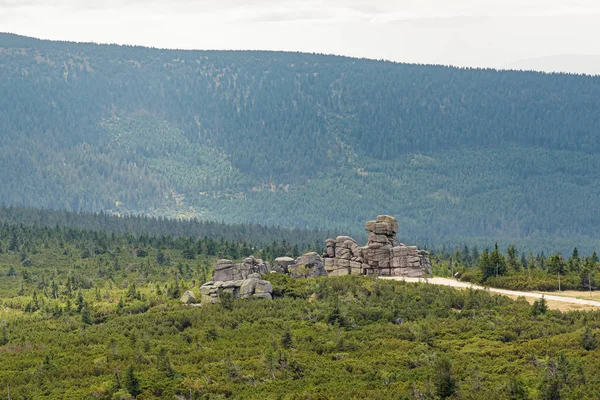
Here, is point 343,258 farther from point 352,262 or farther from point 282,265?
point 282,265

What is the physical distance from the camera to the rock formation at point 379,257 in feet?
393

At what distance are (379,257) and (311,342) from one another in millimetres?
33009

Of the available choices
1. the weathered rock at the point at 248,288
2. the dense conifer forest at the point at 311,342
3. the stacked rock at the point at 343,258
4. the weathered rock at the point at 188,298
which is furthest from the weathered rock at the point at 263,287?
the stacked rock at the point at 343,258

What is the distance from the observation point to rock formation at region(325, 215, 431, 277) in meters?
120

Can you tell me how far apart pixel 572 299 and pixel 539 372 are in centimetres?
3148

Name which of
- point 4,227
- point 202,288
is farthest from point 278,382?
point 4,227

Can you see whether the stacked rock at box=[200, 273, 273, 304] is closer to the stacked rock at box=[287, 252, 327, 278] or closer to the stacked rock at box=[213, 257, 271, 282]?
the stacked rock at box=[213, 257, 271, 282]

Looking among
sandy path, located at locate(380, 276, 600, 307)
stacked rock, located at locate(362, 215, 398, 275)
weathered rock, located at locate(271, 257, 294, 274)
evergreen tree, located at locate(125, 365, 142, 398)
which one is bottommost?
evergreen tree, located at locate(125, 365, 142, 398)

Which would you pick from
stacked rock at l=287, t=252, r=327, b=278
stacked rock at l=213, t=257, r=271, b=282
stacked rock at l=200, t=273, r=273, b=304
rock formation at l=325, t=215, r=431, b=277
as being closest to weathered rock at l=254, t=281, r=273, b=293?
stacked rock at l=200, t=273, r=273, b=304

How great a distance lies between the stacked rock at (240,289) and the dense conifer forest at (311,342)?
1.83 meters

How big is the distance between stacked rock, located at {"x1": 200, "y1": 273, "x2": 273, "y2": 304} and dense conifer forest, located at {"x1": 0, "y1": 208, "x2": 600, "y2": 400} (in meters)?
1.83

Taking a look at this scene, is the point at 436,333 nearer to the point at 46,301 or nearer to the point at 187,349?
the point at 187,349

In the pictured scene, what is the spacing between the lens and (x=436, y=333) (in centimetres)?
8944

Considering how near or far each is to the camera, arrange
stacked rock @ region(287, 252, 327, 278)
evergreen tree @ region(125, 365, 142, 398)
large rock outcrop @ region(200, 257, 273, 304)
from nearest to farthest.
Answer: evergreen tree @ region(125, 365, 142, 398) < large rock outcrop @ region(200, 257, 273, 304) < stacked rock @ region(287, 252, 327, 278)
